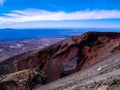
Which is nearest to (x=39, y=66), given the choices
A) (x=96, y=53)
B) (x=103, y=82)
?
(x=96, y=53)

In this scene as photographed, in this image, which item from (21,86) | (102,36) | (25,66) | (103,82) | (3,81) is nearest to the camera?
(103,82)

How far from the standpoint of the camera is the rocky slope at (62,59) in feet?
78.5

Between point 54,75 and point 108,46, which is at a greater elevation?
point 108,46

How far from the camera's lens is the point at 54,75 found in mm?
26391

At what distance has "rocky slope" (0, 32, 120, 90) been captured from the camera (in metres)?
23.9

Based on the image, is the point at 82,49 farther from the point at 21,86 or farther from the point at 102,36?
the point at 21,86

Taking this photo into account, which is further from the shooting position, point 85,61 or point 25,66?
point 25,66

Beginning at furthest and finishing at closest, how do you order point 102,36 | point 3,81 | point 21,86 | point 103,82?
point 102,36
point 3,81
point 21,86
point 103,82

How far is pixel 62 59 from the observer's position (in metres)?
28.5

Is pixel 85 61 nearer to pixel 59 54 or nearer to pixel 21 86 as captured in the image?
pixel 59 54

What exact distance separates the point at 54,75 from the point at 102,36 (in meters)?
5.58

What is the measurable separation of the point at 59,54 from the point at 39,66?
7.34 feet

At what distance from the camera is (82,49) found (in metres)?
28.1

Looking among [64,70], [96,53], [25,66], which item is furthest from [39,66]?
[96,53]
